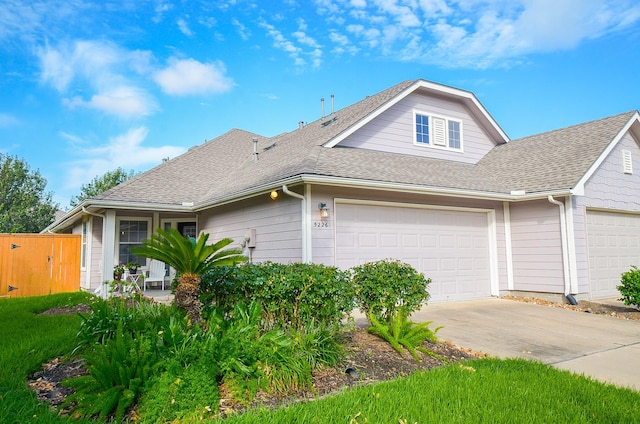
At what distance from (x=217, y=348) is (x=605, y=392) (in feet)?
12.0

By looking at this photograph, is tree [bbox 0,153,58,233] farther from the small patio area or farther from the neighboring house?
the small patio area

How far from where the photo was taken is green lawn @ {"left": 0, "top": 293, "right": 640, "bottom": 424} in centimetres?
308

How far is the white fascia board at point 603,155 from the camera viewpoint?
9547mm

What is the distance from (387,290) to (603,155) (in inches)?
333

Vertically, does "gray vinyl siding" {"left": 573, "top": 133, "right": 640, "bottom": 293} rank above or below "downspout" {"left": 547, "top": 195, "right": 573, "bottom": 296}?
above

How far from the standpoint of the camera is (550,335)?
254 inches

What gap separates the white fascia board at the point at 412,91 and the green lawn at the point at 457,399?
6.55 meters

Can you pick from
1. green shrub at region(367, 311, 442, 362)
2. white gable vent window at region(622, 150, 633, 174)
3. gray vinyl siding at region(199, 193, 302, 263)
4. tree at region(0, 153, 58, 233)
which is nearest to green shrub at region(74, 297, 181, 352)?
green shrub at region(367, 311, 442, 362)

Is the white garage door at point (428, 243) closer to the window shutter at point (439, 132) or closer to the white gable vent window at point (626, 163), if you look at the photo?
the window shutter at point (439, 132)

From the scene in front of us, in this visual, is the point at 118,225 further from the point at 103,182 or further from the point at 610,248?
the point at 103,182

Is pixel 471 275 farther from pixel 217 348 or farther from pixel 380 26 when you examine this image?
pixel 217 348

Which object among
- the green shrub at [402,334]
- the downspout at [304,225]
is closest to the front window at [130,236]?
the downspout at [304,225]

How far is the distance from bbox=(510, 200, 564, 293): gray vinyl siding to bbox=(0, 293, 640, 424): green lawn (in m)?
6.30

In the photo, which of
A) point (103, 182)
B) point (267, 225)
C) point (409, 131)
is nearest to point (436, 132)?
point (409, 131)
